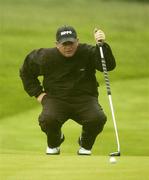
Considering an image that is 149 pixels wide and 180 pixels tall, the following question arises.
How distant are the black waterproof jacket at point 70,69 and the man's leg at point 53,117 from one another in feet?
0.22

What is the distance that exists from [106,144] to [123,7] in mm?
11894

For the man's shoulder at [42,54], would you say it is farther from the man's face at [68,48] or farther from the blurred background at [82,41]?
the blurred background at [82,41]

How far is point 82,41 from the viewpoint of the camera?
1655cm

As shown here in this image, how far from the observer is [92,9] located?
21.6 m

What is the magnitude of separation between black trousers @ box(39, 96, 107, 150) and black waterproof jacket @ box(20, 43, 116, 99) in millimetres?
59

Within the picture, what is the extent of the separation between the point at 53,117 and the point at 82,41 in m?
9.90

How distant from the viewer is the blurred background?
10125 millimetres

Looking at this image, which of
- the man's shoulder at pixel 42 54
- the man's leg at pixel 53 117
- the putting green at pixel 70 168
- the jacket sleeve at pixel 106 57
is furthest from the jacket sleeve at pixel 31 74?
the putting green at pixel 70 168

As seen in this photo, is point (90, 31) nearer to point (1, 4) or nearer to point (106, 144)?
point (1, 4)

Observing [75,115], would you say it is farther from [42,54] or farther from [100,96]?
[100,96]

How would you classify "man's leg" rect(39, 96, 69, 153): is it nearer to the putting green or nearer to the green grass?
the green grass

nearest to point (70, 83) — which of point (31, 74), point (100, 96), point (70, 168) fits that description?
point (31, 74)

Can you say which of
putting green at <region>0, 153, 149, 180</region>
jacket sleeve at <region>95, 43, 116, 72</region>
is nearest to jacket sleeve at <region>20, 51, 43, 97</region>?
jacket sleeve at <region>95, 43, 116, 72</region>

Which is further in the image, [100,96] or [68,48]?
[100,96]
